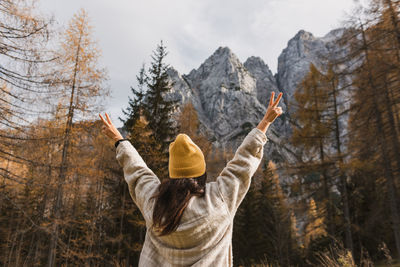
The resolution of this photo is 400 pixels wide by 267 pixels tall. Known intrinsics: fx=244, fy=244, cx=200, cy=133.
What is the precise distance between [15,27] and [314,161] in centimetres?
1232

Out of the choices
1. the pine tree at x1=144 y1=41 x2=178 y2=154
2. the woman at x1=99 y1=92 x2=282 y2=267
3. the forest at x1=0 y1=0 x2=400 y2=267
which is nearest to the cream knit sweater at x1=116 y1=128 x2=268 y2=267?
the woman at x1=99 y1=92 x2=282 y2=267

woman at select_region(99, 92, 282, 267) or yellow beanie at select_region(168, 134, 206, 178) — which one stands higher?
yellow beanie at select_region(168, 134, 206, 178)

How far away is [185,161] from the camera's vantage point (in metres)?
1.27

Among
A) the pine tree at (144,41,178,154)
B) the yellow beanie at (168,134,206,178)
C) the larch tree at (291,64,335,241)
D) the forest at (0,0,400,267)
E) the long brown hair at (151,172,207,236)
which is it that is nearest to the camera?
the long brown hair at (151,172,207,236)

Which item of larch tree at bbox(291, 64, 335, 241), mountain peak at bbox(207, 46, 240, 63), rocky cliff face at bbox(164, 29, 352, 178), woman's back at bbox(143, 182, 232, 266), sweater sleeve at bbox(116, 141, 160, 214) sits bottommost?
woman's back at bbox(143, 182, 232, 266)

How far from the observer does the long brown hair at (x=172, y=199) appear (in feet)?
3.62

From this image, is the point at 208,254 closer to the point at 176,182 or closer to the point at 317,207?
the point at 176,182

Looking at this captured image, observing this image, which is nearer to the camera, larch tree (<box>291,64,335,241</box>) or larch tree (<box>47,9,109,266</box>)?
larch tree (<box>47,9,109,266</box>)

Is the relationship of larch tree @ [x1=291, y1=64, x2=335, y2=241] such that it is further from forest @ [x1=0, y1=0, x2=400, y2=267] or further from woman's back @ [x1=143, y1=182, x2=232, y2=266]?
woman's back @ [x1=143, y1=182, x2=232, y2=266]

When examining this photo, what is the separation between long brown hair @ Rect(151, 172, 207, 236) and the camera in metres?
1.10

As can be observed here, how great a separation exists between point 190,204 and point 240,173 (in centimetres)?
29

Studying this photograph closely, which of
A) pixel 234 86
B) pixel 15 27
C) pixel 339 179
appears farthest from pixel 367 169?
pixel 234 86

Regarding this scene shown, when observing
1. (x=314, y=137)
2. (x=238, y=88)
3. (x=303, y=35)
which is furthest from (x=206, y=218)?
(x=303, y=35)

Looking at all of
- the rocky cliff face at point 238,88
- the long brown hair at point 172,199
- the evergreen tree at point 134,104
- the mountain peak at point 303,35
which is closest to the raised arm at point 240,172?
the long brown hair at point 172,199
